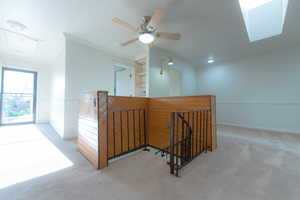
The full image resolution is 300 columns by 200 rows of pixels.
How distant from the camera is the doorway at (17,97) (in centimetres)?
442

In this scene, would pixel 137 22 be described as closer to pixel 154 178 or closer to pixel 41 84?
pixel 154 178


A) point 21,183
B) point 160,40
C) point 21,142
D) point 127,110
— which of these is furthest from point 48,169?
point 160,40

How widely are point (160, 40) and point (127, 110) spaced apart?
2.52m

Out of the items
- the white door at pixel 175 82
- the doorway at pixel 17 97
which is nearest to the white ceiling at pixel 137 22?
the doorway at pixel 17 97

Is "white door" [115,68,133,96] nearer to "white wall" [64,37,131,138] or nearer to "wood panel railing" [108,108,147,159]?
"white wall" [64,37,131,138]

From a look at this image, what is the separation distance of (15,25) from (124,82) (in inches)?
137

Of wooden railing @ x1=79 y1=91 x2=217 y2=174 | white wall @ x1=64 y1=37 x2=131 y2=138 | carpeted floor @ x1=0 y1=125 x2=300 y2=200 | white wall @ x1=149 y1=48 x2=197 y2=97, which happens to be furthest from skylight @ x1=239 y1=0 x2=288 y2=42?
white wall @ x1=64 y1=37 x2=131 y2=138

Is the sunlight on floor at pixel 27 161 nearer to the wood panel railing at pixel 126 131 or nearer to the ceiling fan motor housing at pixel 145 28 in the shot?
the wood panel railing at pixel 126 131

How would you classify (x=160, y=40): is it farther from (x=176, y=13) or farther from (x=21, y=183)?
(x=21, y=183)

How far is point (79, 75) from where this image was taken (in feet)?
11.0

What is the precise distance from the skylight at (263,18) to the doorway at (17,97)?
7.75 meters

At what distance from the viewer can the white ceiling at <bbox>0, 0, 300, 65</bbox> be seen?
2150 mm

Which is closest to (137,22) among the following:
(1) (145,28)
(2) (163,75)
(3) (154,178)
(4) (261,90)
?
(1) (145,28)

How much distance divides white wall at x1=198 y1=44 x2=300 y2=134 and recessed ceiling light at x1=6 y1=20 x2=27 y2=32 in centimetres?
665
